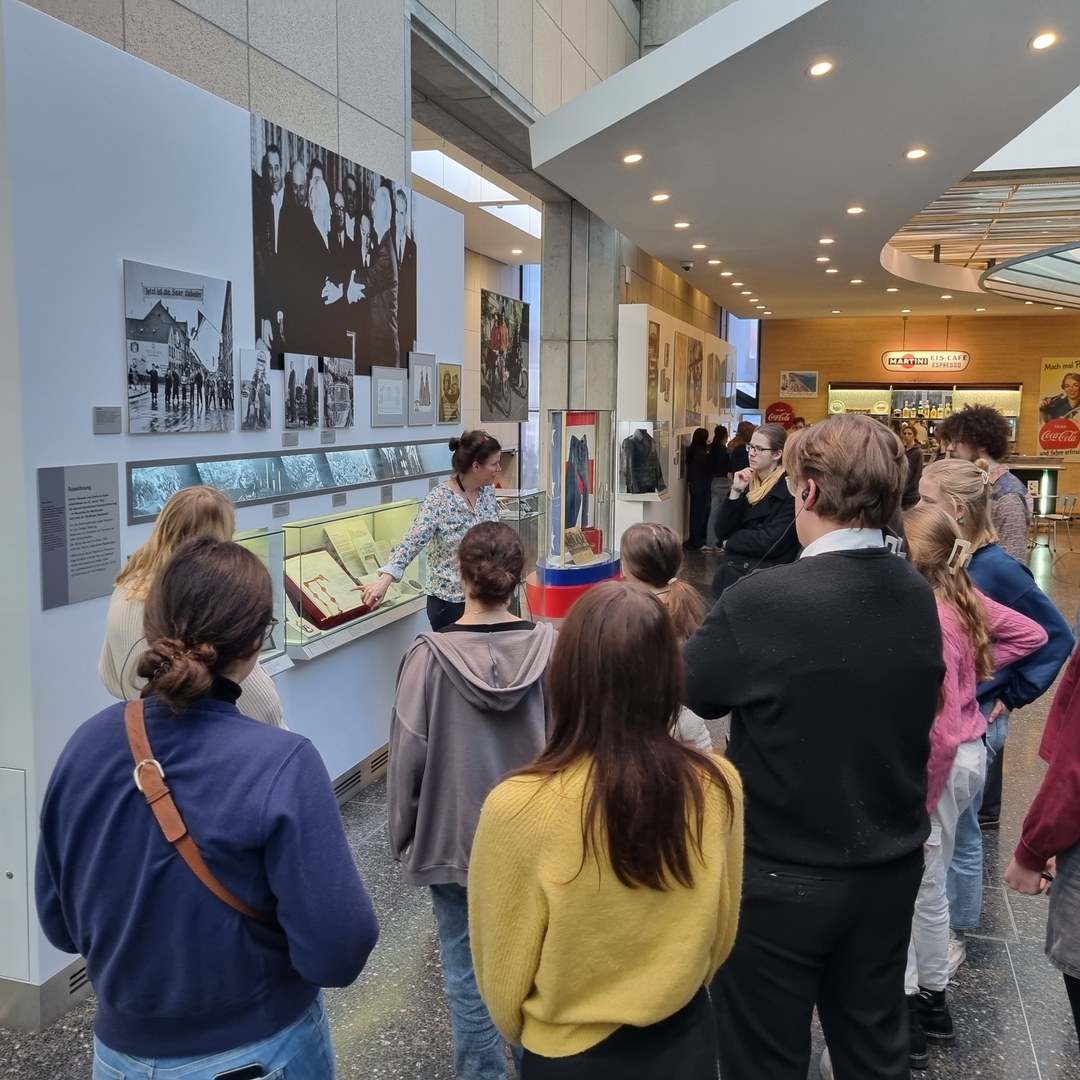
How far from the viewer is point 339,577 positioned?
4480 mm

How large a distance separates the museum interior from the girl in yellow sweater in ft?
4.96

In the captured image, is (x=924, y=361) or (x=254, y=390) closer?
(x=254, y=390)

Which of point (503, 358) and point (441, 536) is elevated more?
point (503, 358)

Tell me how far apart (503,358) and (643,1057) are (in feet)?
33.1

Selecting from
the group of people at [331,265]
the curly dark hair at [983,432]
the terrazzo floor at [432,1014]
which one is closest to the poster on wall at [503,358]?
the group of people at [331,265]

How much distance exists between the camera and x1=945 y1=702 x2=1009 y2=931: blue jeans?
325 centimetres

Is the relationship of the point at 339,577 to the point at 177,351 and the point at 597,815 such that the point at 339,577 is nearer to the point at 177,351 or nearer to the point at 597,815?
the point at 177,351

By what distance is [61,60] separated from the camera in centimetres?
281

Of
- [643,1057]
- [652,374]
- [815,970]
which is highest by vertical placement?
[652,374]

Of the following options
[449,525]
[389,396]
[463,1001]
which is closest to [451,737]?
[463,1001]

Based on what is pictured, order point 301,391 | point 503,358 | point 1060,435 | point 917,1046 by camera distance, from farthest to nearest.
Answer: point 1060,435
point 503,358
point 301,391
point 917,1046

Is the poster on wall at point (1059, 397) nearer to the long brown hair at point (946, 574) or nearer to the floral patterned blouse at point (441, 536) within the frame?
the floral patterned blouse at point (441, 536)

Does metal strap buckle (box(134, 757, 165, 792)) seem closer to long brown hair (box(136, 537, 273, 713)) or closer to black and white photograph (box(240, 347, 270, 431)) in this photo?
long brown hair (box(136, 537, 273, 713))

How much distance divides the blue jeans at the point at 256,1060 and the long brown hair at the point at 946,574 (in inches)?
73.5
